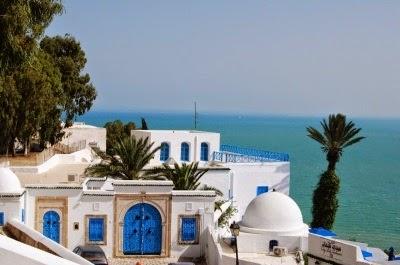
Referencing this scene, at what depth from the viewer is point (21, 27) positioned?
20281mm

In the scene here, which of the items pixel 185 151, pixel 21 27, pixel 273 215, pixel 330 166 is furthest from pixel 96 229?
pixel 185 151

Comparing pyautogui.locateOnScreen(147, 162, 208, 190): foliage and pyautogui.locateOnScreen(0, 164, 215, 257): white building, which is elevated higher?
pyautogui.locateOnScreen(147, 162, 208, 190): foliage

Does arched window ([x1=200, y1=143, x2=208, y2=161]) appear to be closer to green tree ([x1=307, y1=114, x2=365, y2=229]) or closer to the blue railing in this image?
the blue railing

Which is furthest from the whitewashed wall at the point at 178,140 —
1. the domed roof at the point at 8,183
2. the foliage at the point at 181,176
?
the domed roof at the point at 8,183

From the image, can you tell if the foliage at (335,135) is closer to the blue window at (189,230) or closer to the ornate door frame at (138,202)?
the blue window at (189,230)

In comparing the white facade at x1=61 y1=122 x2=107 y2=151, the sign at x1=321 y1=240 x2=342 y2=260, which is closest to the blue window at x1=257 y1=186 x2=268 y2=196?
the sign at x1=321 y1=240 x2=342 y2=260

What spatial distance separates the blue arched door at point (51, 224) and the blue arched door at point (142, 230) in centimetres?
257

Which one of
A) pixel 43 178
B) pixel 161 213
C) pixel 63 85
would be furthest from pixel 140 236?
pixel 63 85

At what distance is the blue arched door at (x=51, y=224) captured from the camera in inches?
886

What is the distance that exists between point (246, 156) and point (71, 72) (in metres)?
13.8

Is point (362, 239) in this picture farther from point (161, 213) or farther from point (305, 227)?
point (161, 213)

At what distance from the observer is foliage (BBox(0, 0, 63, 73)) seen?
2002 cm

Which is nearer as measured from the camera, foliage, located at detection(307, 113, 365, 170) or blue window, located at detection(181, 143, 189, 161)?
foliage, located at detection(307, 113, 365, 170)

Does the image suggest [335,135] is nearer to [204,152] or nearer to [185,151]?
[204,152]
